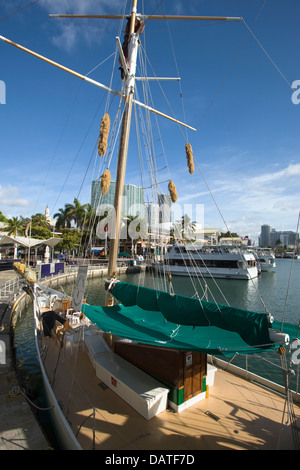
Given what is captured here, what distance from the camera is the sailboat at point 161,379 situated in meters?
4.54

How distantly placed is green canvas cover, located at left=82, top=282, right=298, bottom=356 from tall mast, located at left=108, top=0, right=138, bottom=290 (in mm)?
1240

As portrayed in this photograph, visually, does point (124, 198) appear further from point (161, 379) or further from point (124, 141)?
point (161, 379)

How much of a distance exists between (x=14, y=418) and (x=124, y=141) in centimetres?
918

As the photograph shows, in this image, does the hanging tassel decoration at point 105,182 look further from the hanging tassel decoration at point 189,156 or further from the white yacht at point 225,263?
the white yacht at point 225,263

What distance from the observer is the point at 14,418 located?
645 centimetres

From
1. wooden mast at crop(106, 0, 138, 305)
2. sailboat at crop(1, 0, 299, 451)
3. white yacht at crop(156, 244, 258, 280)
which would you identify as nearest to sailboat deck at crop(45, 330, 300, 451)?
sailboat at crop(1, 0, 299, 451)

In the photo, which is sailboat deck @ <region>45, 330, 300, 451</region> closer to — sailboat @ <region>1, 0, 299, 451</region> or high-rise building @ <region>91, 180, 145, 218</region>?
sailboat @ <region>1, 0, 299, 451</region>

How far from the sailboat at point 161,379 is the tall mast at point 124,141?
1.38 ft

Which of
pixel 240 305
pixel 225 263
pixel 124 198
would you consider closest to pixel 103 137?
pixel 240 305

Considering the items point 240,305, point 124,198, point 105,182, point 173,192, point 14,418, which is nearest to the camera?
point 14,418

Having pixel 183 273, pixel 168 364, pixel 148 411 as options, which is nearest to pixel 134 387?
pixel 148 411

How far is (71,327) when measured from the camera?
8992mm
